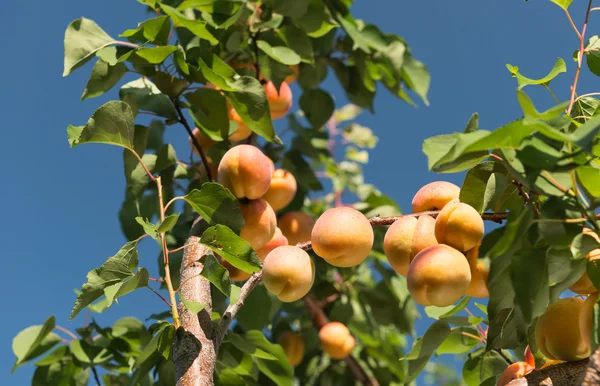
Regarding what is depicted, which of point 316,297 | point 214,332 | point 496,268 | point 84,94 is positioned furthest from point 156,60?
point 316,297

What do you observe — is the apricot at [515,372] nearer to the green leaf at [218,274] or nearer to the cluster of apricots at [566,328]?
the cluster of apricots at [566,328]

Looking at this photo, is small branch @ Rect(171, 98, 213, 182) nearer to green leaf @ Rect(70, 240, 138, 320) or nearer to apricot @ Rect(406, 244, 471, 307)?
green leaf @ Rect(70, 240, 138, 320)

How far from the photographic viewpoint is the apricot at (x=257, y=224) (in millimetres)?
1078

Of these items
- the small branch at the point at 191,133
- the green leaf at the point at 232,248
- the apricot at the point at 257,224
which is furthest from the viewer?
the small branch at the point at 191,133

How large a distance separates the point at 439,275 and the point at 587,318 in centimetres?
18

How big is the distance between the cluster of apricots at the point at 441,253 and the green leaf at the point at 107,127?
49 cm

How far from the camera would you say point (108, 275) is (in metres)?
0.86

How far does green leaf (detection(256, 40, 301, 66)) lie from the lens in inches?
53.2

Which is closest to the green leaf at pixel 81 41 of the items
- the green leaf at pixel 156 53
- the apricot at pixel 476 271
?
the green leaf at pixel 156 53

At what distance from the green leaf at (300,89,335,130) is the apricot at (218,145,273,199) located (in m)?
0.80

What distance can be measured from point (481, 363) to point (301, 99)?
1.09 m

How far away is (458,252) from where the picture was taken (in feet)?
2.68

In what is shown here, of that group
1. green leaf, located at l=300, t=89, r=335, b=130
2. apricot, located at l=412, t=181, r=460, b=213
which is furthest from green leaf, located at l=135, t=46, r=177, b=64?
green leaf, located at l=300, t=89, r=335, b=130

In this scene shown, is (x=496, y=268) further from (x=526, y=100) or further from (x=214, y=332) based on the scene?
(x=214, y=332)
